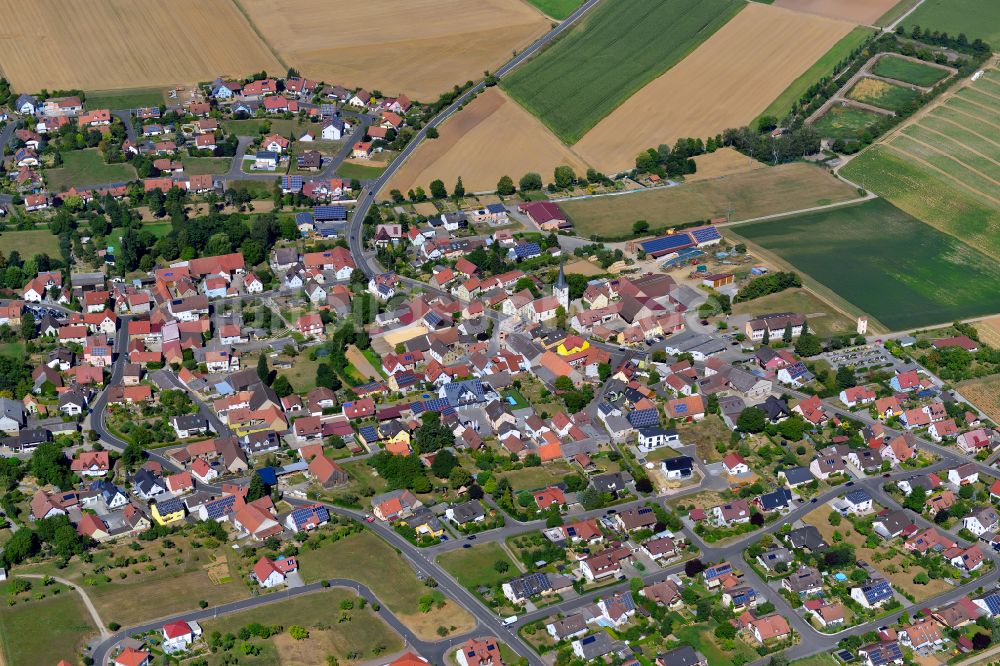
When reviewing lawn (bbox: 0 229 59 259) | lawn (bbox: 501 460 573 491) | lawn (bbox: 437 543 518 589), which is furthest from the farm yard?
lawn (bbox: 0 229 59 259)

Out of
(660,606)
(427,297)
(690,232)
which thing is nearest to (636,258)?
(690,232)

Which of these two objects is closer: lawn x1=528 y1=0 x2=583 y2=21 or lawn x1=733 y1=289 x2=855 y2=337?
lawn x1=733 y1=289 x2=855 y2=337

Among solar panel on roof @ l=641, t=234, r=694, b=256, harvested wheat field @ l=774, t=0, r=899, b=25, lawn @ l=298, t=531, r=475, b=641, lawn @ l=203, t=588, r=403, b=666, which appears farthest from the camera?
harvested wheat field @ l=774, t=0, r=899, b=25

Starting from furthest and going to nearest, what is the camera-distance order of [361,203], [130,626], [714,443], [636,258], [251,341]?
[361,203], [636,258], [251,341], [714,443], [130,626]

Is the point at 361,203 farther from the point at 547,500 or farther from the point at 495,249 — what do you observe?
the point at 547,500

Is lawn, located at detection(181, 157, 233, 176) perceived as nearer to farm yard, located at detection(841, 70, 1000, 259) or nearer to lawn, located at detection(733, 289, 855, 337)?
lawn, located at detection(733, 289, 855, 337)

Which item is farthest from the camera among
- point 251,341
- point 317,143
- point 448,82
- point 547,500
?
point 448,82
